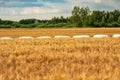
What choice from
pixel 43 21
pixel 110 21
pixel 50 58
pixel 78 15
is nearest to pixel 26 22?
pixel 43 21

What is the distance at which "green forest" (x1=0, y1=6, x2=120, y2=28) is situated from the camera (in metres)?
140

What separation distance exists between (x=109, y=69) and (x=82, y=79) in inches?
80.2

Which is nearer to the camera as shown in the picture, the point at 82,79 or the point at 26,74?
the point at 82,79

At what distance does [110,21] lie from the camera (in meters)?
145

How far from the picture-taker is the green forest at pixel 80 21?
140 m

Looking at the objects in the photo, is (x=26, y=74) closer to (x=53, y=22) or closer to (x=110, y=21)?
(x=110, y=21)

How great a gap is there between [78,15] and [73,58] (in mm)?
141719

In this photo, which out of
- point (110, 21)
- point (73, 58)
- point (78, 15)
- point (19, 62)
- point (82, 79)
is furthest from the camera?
point (78, 15)

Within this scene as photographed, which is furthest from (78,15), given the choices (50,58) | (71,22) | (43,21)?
(50,58)

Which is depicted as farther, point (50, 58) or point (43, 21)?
point (43, 21)

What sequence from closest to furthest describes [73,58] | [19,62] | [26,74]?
1. [26,74]
2. [19,62]
3. [73,58]

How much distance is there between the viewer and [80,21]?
5925 inches

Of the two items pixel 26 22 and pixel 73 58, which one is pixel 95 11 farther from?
pixel 73 58

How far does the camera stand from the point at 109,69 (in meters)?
10.1
